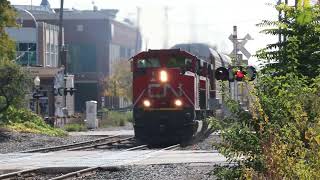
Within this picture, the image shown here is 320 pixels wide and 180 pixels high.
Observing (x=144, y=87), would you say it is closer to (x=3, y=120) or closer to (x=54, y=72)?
(x=3, y=120)

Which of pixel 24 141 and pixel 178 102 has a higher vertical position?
pixel 178 102

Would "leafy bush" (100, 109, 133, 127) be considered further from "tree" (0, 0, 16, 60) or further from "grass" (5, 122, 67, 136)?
"grass" (5, 122, 67, 136)

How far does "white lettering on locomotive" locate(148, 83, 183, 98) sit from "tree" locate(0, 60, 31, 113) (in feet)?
34.5

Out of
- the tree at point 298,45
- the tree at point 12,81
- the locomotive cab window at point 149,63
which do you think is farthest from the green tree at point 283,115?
the tree at point 12,81

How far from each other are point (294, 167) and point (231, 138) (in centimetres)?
268

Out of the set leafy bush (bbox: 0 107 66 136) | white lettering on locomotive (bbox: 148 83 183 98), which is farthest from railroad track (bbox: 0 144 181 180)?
leafy bush (bbox: 0 107 66 136)

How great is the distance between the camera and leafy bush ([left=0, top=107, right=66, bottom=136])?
3666 centimetres

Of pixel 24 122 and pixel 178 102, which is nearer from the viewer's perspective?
pixel 178 102

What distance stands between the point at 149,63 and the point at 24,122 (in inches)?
521

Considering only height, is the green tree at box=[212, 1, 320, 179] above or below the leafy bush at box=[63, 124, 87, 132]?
above

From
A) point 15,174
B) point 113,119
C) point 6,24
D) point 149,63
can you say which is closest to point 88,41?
point 113,119

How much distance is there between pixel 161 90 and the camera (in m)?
27.5

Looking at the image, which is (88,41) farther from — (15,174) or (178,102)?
(15,174)

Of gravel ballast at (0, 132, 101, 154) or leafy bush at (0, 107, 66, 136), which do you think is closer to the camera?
gravel ballast at (0, 132, 101, 154)
